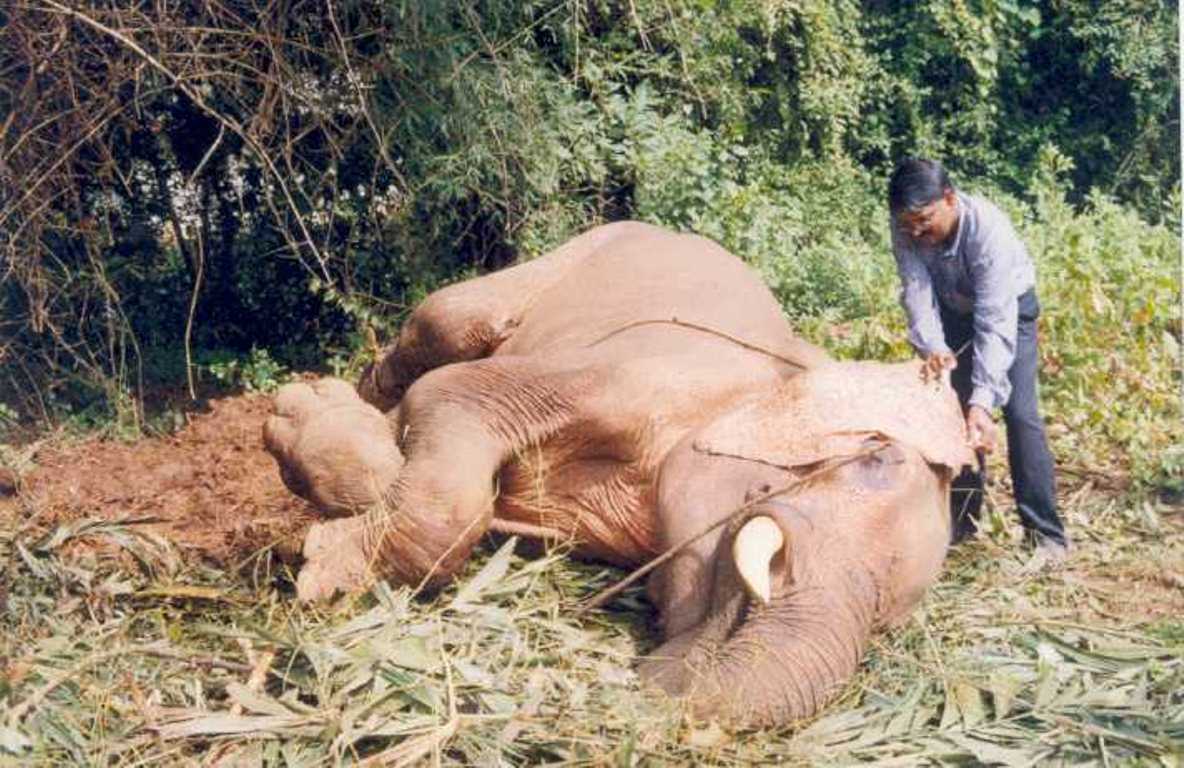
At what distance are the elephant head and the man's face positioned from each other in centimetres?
90

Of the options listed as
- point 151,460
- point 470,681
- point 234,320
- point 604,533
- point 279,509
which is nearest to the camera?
point 470,681

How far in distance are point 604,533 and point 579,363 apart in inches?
27.6

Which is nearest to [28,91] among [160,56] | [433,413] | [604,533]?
[160,56]

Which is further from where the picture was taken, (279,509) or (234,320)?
(234,320)

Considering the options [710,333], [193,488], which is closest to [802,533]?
[710,333]

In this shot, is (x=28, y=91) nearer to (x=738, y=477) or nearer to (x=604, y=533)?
(x=604, y=533)

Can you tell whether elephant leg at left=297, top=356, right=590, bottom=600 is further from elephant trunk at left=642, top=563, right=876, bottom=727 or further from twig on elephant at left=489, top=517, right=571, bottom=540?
elephant trunk at left=642, top=563, right=876, bottom=727

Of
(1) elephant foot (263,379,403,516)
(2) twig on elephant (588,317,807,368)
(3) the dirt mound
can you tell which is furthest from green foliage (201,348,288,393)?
(2) twig on elephant (588,317,807,368)

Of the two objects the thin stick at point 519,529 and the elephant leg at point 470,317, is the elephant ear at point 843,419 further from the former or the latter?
the elephant leg at point 470,317

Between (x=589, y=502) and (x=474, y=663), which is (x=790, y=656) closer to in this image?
(x=474, y=663)

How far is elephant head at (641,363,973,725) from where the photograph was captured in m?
→ 4.49

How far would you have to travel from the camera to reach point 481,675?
4750mm

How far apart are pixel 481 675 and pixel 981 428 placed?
7.01 feet

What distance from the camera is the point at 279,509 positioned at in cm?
673
